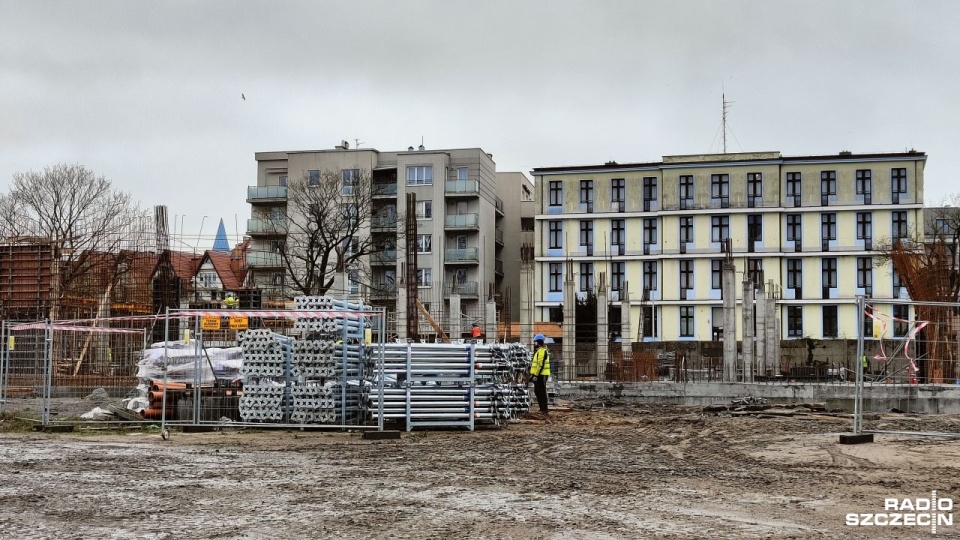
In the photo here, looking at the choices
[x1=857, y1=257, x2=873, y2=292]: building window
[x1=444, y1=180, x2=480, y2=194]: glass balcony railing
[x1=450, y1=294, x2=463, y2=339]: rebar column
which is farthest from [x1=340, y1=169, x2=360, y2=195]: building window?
[x1=857, y1=257, x2=873, y2=292]: building window

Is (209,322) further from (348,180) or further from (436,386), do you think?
(348,180)

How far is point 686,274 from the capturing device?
68.2m

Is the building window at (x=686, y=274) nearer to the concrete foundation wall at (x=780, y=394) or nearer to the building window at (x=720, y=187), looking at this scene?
the building window at (x=720, y=187)

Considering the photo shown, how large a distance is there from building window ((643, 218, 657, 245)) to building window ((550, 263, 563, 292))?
6125mm

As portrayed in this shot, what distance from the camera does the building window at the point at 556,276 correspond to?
2739 inches

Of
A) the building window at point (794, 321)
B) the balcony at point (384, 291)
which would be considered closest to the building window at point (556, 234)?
the balcony at point (384, 291)

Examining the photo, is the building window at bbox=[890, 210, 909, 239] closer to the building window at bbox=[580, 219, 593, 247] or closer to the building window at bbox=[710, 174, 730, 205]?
the building window at bbox=[710, 174, 730, 205]

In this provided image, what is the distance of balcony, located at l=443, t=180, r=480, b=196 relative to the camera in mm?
69188

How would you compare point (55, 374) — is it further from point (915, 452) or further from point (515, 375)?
point (915, 452)

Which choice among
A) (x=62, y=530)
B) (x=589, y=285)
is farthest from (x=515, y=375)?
(x=589, y=285)

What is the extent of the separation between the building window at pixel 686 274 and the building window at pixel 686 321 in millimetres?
1412

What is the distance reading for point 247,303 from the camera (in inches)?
1344

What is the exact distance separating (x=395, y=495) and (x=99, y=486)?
335 centimetres

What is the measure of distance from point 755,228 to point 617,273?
31.6 ft
